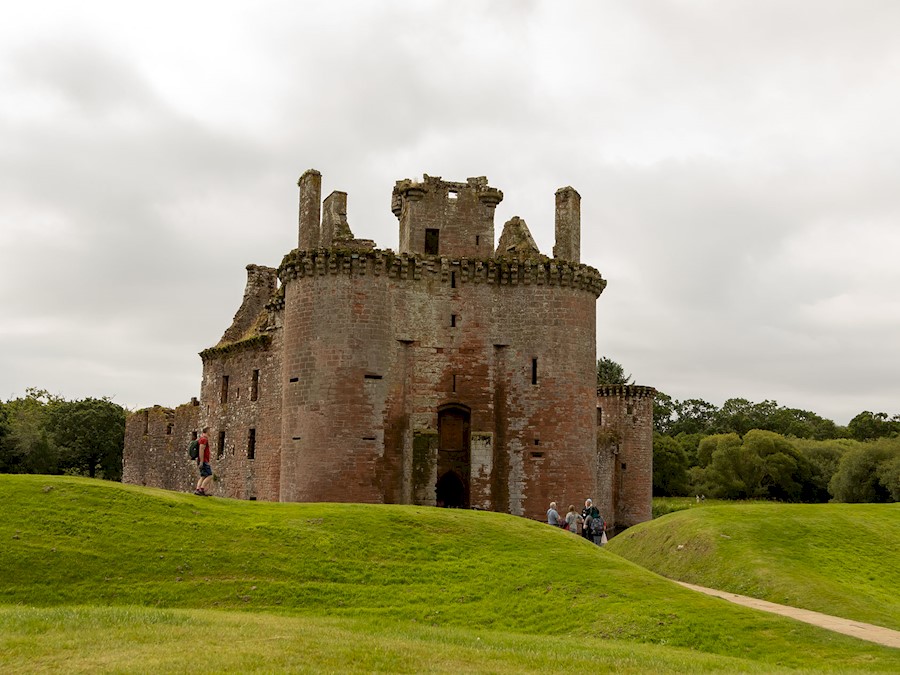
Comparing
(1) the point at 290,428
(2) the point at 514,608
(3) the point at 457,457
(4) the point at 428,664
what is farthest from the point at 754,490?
(4) the point at 428,664

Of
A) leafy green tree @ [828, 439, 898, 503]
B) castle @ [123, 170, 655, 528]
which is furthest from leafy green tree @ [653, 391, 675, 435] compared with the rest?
castle @ [123, 170, 655, 528]

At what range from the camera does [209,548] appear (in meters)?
20.8

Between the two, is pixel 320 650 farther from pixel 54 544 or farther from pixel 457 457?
pixel 457 457

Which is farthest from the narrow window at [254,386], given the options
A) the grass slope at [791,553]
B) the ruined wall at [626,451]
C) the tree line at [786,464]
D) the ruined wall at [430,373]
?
the tree line at [786,464]

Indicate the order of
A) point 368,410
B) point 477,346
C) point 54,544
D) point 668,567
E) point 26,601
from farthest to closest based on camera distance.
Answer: point 477,346
point 368,410
point 668,567
point 54,544
point 26,601

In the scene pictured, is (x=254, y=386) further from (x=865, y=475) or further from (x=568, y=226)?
(x=865, y=475)

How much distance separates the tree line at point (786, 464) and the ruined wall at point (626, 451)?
60.8 feet

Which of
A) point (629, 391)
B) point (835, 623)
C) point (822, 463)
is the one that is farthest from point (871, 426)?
point (835, 623)

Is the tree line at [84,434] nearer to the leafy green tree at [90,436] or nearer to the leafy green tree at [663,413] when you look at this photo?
the leafy green tree at [90,436]

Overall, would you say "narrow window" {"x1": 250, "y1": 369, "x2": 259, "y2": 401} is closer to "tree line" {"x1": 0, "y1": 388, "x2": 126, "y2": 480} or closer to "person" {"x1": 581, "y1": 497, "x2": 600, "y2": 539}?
"person" {"x1": 581, "y1": 497, "x2": 600, "y2": 539}

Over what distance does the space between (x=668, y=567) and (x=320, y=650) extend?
1692 centimetres

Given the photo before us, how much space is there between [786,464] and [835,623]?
63.3m

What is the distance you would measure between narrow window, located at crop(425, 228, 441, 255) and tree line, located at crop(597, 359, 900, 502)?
123ft

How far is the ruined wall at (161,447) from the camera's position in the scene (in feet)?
182
